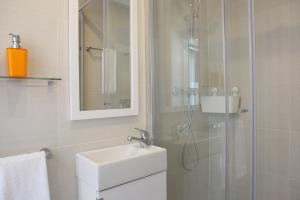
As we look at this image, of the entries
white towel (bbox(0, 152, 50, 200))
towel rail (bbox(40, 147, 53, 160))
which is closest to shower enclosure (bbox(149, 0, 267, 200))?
towel rail (bbox(40, 147, 53, 160))

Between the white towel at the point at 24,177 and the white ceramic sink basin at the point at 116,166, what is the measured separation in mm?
241

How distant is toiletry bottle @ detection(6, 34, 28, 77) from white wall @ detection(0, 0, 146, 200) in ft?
0.23

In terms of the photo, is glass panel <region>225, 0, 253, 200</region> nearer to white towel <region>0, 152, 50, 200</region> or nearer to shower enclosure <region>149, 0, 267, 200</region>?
shower enclosure <region>149, 0, 267, 200</region>

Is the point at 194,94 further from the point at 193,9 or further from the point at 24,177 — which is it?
the point at 24,177

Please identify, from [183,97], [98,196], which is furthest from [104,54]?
[98,196]

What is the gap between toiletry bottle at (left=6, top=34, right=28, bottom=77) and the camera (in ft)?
3.78

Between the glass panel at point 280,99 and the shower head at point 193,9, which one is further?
the shower head at point 193,9

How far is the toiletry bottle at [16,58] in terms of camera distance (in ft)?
3.78

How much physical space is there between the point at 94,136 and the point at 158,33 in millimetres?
1064

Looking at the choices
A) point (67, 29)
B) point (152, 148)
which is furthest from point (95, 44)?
point (152, 148)

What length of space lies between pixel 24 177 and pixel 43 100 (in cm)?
45

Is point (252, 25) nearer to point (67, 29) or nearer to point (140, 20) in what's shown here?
point (140, 20)

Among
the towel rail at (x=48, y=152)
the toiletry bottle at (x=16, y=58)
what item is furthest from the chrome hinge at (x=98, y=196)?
the toiletry bottle at (x=16, y=58)

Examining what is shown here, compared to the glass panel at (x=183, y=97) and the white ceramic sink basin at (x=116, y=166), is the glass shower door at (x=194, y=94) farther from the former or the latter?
the white ceramic sink basin at (x=116, y=166)
